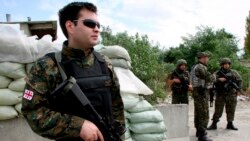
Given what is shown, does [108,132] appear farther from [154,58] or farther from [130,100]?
[154,58]

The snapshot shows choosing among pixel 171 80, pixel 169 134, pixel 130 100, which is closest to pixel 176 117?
pixel 169 134

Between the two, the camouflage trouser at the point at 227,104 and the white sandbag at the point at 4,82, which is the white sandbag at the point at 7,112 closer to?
the white sandbag at the point at 4,82

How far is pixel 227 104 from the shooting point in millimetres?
8305

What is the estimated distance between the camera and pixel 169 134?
580cm

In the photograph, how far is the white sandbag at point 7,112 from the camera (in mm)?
3514

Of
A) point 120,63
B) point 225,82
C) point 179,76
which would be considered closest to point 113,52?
point 120,63

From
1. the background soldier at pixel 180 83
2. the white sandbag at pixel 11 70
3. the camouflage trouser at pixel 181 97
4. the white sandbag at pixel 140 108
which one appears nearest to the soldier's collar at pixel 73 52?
the white sandbag at pixel 11 70

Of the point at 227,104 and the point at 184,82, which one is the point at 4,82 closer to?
the point at 184,82

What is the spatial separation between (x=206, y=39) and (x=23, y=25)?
57.7 feet

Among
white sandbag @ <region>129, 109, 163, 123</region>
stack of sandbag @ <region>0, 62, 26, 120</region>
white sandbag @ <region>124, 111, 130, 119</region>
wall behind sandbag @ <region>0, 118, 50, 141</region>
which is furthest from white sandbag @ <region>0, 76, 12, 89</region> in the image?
white sandbag @ <region>129, 109, 163, 123</region>

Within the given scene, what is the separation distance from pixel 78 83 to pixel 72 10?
0.40 meters

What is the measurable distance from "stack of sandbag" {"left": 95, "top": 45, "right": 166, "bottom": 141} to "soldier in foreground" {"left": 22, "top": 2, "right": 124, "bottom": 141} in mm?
2009

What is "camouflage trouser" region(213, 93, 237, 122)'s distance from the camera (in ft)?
27.0

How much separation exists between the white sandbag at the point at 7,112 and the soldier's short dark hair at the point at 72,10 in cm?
180
